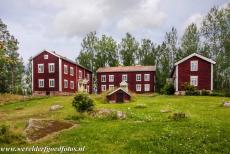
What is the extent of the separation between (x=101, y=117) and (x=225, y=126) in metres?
9.45

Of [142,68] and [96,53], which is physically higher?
[96,53]

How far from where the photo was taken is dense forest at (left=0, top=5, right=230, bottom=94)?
61.8m

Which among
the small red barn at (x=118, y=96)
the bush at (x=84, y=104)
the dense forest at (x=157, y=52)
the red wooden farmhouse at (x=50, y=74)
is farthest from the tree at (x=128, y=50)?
the bush at (x=84, y=104)

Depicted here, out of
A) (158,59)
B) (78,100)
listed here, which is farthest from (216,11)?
(78,100)

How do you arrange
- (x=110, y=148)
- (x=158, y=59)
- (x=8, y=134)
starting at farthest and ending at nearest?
(x=158, y=59) → (x=8, y=134) → (x=110, y=148)

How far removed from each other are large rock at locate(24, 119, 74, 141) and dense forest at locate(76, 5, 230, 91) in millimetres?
50862

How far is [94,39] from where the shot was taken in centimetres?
8119

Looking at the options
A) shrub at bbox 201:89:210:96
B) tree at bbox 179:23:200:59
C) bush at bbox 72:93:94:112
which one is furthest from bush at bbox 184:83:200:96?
bush at bbox 72:93:94:112

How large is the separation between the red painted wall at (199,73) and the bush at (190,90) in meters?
1.49

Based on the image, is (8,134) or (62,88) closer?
(8,134)

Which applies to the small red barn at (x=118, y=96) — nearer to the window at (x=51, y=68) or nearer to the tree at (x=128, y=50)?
the window at (x=51, y=68)

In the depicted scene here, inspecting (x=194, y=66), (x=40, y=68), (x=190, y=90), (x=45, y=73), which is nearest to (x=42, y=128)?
(x=190, y=90)

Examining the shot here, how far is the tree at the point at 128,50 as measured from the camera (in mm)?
81000

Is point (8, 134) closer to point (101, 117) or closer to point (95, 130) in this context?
point (95, 130)
